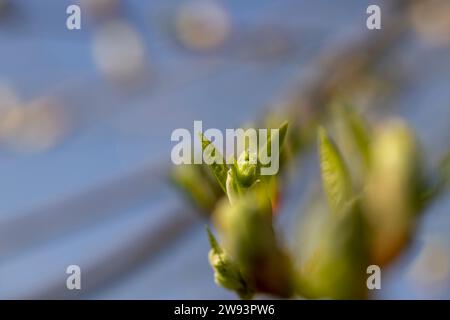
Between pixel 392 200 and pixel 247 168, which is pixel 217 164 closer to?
pixel 247 168

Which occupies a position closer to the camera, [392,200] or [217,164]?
[392,200]

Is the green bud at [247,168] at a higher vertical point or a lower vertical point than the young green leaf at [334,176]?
higher

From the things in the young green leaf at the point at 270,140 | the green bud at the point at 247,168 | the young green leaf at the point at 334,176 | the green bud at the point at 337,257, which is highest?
the young green leaf at the point at 270,140

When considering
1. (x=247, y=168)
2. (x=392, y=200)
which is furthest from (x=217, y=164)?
(x=392, y=200)

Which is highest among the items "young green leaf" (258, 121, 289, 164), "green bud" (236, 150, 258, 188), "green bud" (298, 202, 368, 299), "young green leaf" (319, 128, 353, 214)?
"young green leaf" (258, 121, 289, 164)

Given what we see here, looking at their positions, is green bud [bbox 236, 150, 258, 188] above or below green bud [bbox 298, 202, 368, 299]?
above

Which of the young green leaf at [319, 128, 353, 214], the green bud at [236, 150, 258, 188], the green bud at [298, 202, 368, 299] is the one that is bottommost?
the green bud at [298, 202, 368, 299]
